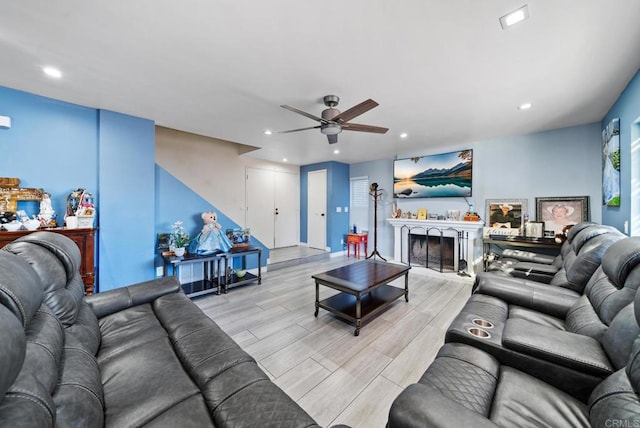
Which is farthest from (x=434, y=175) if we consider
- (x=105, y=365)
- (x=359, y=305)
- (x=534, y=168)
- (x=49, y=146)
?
(x=49, y=146)

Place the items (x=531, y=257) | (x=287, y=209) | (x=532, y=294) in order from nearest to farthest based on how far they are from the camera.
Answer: (x=532, y=294) < (x=531, y=257) < (x=287, y=209)

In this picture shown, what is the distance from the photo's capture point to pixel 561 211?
385 cm

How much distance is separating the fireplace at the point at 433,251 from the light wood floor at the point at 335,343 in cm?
109

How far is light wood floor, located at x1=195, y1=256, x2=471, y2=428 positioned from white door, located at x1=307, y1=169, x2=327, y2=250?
278 centimetres

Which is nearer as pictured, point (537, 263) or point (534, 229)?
point (537, 263)

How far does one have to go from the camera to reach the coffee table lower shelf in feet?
8.34

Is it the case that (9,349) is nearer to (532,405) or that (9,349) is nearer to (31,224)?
(532,405)

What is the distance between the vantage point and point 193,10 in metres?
1.54

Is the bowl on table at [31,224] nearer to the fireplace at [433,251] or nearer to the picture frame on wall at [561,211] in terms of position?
the fireplace at [433,251]

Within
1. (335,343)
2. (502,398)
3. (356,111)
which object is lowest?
(335,343)

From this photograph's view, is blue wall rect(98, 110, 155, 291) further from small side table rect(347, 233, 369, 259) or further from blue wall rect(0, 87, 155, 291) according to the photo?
small side table rect(347, 233, 369, 259)

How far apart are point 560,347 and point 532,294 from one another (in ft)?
3.07

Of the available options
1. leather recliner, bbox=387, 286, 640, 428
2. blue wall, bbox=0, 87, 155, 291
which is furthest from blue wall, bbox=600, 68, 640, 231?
blue wall, bbox=0, 87, 155, 291

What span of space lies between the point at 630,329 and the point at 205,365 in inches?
77.5
